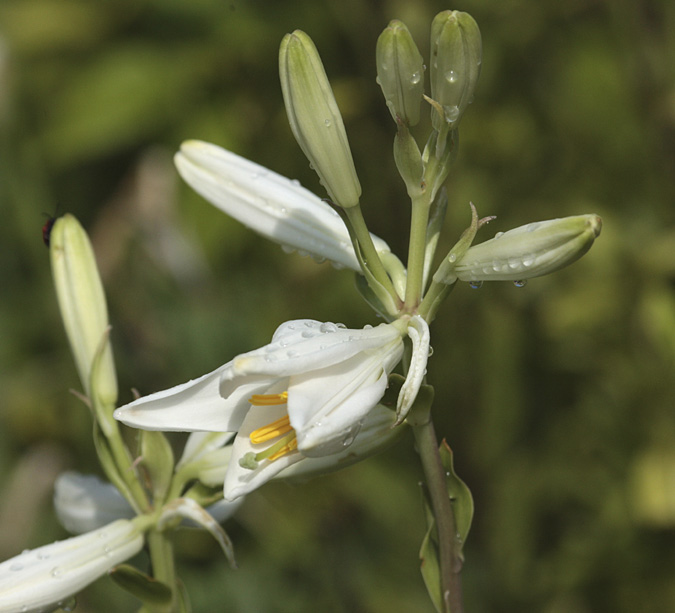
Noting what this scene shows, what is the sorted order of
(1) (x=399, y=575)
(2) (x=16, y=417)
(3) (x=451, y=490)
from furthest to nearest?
1. (2) (x=16, y=417)
2. (1) (x=399, y=575)
3. (3) (x=451, y=490)

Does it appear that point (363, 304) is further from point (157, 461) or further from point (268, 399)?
point (268, 399)

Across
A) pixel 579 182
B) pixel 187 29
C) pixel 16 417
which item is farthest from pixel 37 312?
pixel 579 182

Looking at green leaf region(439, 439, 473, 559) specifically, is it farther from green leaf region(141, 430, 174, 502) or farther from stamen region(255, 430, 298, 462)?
green leaf region(141, 430, 174, 502)

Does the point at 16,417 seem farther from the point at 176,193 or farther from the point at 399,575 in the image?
the point at 399,575

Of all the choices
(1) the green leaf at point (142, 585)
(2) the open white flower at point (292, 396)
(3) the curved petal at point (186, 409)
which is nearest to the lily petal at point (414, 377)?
(2) the open white flower at point (292, 396)

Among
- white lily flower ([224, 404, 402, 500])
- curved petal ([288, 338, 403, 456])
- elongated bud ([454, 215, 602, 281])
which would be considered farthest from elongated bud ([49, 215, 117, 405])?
elongated bud ([454, 215, 602, 281])

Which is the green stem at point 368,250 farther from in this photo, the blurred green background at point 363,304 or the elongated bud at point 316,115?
the blurred green background at point 363,304
